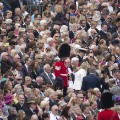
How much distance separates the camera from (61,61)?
2889 centimetres

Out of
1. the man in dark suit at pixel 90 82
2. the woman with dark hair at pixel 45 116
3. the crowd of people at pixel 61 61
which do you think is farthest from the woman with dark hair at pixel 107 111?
the man in dark suit at pixel 90 82

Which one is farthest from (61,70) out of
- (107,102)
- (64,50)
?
(107,102)

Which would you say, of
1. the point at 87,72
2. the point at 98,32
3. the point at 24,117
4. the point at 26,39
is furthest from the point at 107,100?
the point at 98,32

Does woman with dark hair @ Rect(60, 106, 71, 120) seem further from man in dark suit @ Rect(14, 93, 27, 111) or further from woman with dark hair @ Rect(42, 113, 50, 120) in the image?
man in dark suit @ Rect(14, 93, 27, 111)

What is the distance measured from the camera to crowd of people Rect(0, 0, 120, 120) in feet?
82.9

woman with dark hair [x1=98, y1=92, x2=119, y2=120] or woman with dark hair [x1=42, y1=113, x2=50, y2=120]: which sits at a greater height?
woman with dark hair [x1=98, y1=92, x2=119, y2=120]

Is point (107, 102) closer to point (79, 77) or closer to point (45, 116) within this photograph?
point (45, 116)

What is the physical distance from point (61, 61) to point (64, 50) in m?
1.42

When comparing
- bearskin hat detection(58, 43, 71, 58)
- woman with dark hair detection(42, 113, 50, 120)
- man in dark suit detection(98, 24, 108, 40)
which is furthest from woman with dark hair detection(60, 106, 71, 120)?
man in dark suit detection(98, 24, 108, 40)

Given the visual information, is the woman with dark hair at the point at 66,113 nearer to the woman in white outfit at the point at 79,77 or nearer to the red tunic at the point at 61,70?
the red tunic at the point at 61,70

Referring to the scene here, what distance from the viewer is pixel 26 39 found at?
3089 cm

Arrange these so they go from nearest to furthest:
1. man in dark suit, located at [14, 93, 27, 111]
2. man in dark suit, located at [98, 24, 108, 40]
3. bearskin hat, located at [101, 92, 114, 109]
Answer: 1. bearskin hat, located at [101, 92, 114, 109]
2. man in dark suit, located at [14, 93, 27, 111]
3. man in dark suit, located at [98, 24, 108, 40]

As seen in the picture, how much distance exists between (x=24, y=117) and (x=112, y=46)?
9.17 metres

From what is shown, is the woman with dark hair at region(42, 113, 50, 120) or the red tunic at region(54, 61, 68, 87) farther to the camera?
the red tunic at region(54, 61, 68, 87)
